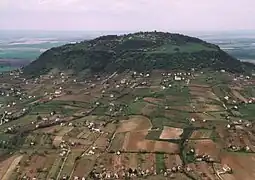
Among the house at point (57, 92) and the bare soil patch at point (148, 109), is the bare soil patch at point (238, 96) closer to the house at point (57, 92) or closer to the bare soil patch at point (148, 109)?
the bare soil patch at point (148, 109)

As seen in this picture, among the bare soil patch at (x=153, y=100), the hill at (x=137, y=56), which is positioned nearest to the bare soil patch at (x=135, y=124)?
the bare soil patch at (x=153, y=100)

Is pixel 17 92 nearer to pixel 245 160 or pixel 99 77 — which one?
pixel 99 77

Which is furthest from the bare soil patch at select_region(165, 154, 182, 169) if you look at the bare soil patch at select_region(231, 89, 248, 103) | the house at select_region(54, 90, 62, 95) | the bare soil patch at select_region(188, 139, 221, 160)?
the house at select_region(54, 90, 62, 95)

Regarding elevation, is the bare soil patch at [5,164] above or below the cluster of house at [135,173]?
below

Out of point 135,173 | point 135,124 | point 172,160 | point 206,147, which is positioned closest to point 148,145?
point 172,160

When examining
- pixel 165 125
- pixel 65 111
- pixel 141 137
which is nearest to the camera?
pixel 141 137

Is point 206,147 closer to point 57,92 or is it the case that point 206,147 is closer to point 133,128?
point 133,128

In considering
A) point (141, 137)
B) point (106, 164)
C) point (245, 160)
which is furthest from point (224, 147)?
point (106, 164)

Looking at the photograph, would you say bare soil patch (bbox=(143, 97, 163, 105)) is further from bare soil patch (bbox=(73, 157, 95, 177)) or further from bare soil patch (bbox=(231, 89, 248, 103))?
bare soil patch (bbox=(73, 157, 95, 177))
